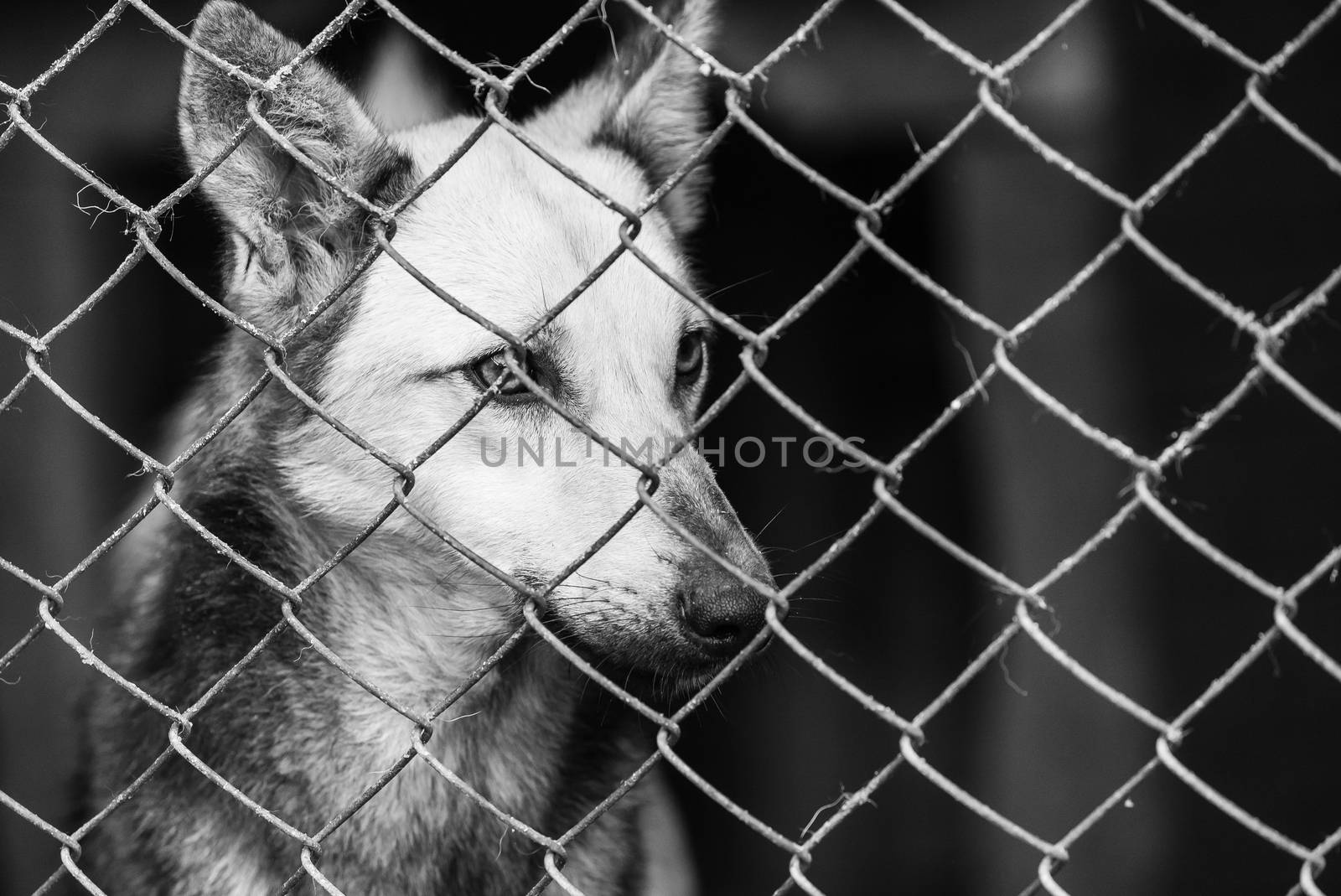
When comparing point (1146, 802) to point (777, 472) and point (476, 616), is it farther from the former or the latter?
point (476, 616)

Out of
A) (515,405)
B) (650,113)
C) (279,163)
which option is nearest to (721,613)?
(515,405)

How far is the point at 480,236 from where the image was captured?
2.35 meters

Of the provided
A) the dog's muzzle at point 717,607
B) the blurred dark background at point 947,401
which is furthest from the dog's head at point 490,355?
the blurred dark background at point 947,401

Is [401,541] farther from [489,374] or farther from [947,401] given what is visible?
[947,401]

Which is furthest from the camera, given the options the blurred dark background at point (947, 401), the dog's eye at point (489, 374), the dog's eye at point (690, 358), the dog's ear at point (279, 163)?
the blurred dark background at point (947, 401)

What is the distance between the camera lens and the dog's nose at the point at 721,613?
1856mm

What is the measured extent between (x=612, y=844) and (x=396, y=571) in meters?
0.83

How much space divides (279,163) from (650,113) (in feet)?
3.31

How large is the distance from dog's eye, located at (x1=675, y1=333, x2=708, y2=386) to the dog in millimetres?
24

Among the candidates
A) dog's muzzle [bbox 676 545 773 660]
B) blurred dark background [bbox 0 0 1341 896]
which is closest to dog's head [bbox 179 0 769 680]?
dog's muzzle [bbox 676 545 773 660]

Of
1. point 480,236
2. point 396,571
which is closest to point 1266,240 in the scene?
point 480,236

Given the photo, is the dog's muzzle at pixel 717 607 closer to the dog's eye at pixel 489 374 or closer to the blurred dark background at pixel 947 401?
the dog's eye at pixel 489 374

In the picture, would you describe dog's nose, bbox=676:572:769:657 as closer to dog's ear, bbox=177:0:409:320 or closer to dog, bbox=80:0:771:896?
dog, bbox=80:0:771:896

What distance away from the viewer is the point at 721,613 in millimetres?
1854
